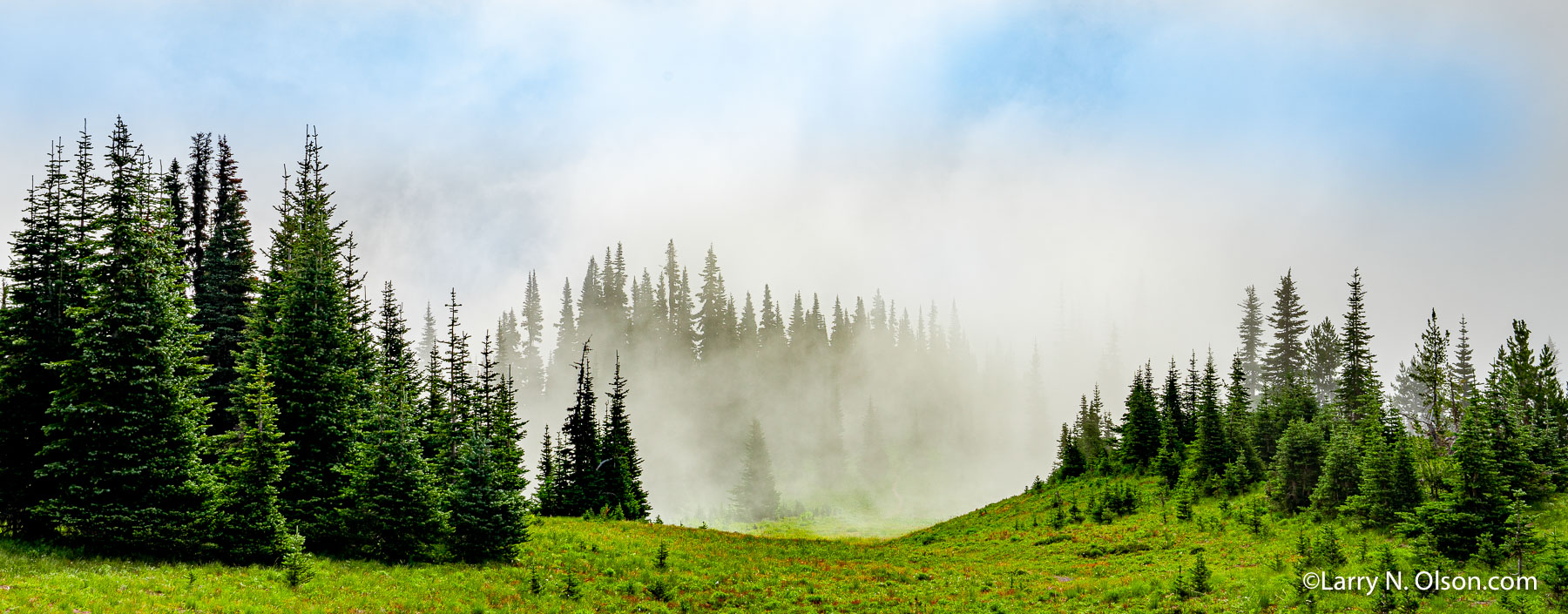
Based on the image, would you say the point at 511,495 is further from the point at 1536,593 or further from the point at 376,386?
the point at 1536,593

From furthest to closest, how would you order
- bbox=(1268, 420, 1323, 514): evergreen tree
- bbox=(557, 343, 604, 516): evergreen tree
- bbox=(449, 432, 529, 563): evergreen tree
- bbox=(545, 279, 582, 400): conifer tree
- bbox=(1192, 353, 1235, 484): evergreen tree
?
bbox=(545, 279, 582, 400): conifer tree
bbox=(557, 343, 604, 516): evergreen tree
bbox=(1192, 353, 1235, 484): evergreen tree
bbox=(1268, 420, 1323, 514): evergreen tree
bbox=(449, 432, 529, 563): evergreen tree

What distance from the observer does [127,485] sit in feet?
69.4

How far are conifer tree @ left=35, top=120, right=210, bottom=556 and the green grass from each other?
1165mm

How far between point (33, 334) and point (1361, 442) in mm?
59776

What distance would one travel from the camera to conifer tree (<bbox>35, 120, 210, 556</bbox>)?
826 inches

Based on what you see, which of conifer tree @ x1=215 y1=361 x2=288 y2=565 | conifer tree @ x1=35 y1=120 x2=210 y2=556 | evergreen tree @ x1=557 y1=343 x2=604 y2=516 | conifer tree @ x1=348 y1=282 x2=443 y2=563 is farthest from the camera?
evergreen tree @ x1=557 y1=343 x2=604 y2=516

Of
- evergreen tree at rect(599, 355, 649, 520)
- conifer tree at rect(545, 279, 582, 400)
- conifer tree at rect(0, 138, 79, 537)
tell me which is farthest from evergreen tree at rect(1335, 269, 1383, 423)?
conifer tree at rect(545, 279, 582, 400)

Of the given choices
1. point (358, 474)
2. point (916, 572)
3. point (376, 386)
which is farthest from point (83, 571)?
point (916, 572)

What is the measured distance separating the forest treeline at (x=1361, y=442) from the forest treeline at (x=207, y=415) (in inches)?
1362

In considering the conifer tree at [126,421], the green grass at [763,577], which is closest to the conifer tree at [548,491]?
the green grass at [763,577]

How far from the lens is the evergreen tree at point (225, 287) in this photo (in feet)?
116

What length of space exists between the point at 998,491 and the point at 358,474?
118932mm

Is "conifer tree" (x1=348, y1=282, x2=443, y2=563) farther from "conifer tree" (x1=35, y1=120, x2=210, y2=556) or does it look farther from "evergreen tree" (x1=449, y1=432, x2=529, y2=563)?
"conifer tree" (x1=35, y1=120, x2=210, y2=556)

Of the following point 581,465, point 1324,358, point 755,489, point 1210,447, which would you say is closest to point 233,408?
point 581,465
